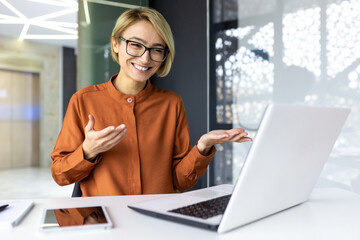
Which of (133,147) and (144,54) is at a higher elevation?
(144,54)

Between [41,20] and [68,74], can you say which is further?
[68,74]

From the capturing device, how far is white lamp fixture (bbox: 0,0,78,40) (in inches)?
123

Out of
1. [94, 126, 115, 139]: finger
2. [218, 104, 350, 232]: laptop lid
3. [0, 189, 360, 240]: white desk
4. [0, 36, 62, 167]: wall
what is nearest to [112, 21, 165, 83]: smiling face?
[94, 126, 115, 139]: finger

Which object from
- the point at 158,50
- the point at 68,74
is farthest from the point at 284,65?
the point at 68,74

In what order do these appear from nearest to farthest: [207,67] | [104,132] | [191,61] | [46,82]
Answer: [104,132] → [207,67] → [46,82] → [191,61]

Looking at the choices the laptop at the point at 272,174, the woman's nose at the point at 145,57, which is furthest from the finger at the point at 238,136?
the woman's nose at the point at 145,57

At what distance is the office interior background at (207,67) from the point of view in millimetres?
2430

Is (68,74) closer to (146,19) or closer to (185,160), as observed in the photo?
(146,19)

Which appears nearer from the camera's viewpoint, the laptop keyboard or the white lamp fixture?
the laptop keyboard

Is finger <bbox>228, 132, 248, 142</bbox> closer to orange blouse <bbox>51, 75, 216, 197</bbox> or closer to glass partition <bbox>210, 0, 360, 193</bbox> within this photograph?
orange blouse <bbox>51, 75, 216, 197</bbox>

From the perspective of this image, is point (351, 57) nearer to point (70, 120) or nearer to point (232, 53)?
point (232, 53)

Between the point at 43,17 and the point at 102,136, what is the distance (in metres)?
2.79

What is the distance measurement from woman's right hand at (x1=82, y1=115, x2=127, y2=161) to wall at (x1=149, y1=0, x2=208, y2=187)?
8.39 feet

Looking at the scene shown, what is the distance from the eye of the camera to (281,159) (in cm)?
72
